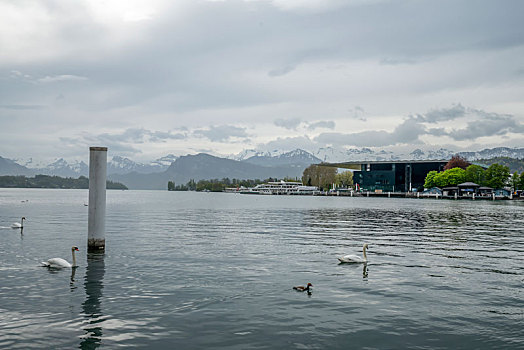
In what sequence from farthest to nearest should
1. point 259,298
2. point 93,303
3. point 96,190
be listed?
point 96,190 → point 259,298 → point 93,303

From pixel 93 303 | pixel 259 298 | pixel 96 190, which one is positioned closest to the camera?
pixel 93 303

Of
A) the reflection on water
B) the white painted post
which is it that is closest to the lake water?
the reflection on water

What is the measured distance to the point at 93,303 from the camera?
19344 millimetres

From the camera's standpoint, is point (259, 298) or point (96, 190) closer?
point (259, 298)

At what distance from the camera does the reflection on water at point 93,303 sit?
15075mm

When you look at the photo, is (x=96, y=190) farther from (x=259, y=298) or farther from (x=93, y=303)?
(x=259, y=298)

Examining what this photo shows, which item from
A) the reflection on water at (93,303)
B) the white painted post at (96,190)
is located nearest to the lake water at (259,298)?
the reflection on water at (93,303)

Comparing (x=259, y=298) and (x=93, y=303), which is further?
(x=259, y=298)

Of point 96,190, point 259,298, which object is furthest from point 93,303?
point 96,190

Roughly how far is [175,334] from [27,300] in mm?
8109

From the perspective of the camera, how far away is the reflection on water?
49.5ft

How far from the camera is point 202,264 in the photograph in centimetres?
2902

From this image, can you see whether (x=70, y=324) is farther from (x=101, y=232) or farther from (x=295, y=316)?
(x=101, y=232)

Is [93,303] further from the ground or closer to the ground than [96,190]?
closer to the ground
